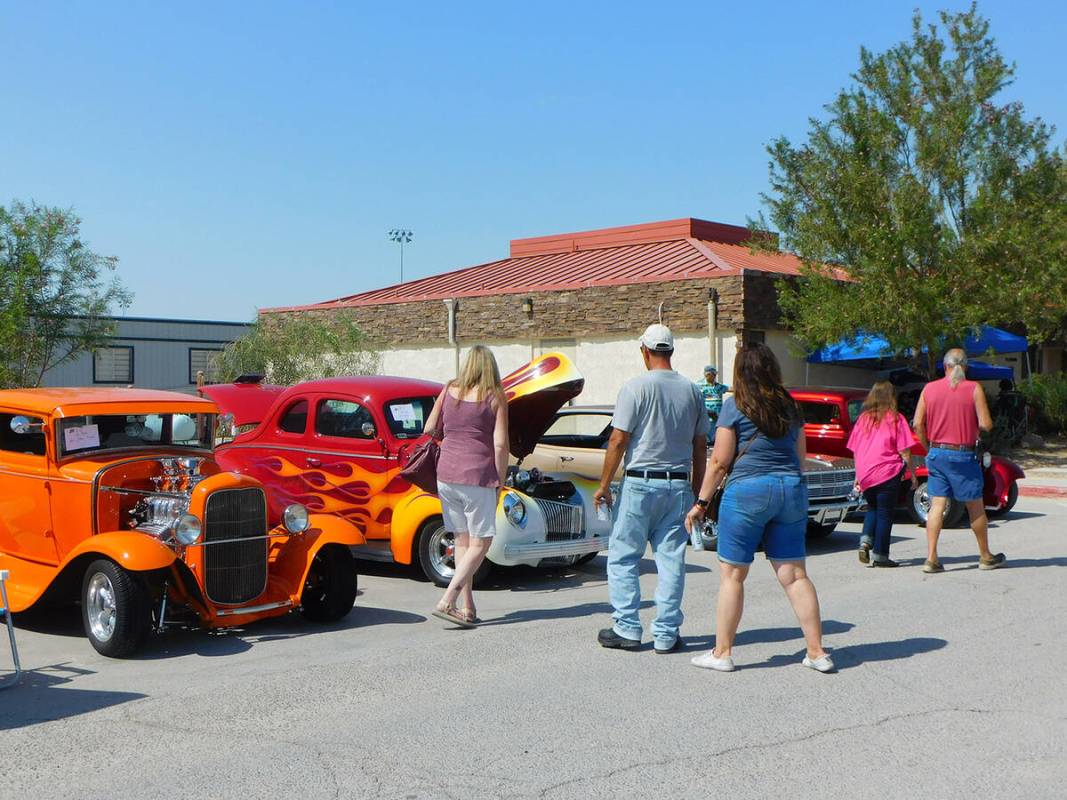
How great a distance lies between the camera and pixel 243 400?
15078mm

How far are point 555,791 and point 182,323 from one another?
38.4 m

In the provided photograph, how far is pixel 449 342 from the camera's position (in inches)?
1013

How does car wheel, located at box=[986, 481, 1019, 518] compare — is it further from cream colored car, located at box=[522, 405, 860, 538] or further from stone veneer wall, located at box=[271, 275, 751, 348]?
stone veneer wall, located at box=[271, 275, 751, 348]

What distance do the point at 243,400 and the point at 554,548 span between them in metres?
7.24

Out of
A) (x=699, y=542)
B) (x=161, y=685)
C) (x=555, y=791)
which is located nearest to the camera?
(x=555, y=791)

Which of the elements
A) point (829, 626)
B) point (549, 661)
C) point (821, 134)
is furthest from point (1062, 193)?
point (549, 661)

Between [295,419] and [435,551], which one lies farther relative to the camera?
[295,419]

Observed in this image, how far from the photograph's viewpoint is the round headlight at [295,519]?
766 centimetres

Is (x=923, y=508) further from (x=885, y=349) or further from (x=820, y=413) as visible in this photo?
(x=885, y=349)

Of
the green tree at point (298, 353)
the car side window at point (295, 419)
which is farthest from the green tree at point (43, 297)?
the car side window at point (295, 419)

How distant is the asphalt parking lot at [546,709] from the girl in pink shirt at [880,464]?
1.58 meters

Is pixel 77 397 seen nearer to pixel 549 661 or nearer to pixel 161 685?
pixel 161 685

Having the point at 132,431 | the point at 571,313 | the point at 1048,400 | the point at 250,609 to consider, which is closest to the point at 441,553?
the point at 250,609

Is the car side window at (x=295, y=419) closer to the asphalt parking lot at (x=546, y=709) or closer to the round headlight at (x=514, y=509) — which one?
the round headlight at (x=514, y=509)
